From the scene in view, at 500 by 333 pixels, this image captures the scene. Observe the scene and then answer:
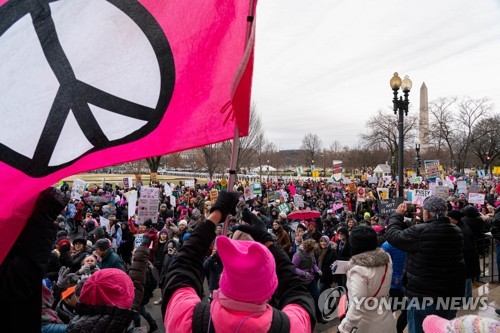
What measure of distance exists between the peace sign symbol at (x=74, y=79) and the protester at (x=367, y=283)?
92.8 inches

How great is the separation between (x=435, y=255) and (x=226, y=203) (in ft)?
9.09

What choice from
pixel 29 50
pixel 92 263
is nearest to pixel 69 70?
pixel 29 50

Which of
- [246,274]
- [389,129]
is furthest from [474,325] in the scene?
[389,129]

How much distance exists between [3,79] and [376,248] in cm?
340

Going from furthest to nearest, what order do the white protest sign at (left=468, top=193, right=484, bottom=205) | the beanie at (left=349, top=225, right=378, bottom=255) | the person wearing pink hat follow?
the white protest sign at (left=468, top=193, right=484, bottom=205) → the beanie at (left=349, top=225, right=378, bottom=255) → the person wearing pink hat

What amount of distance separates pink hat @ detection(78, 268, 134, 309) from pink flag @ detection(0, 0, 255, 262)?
55cm

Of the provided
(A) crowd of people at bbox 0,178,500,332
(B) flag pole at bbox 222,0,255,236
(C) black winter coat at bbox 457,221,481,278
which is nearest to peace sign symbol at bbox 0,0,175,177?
(A) crowd of people at bbox 0,178,500,332

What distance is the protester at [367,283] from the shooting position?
3.45 metres

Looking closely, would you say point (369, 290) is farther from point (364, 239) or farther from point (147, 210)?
point (147, 210)

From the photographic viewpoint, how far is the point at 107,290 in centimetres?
225

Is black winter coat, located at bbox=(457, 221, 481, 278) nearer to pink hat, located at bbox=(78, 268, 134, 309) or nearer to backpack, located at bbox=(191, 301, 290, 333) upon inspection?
backpack, located at bbox=(191, 301, 290, 333)

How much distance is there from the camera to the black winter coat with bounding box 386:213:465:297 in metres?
3.75

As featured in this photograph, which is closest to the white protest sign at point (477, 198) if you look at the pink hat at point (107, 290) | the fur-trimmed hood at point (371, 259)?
the fur-trimmed hood at point (371, 259)

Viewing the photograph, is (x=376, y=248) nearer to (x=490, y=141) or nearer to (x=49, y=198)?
(x=49, y=198)
